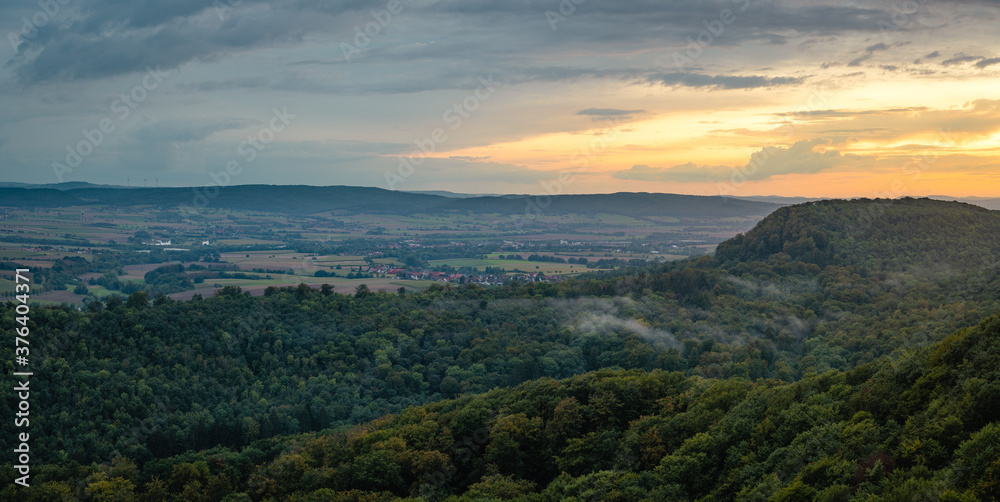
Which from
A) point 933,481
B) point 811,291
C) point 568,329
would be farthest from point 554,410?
point 811,291

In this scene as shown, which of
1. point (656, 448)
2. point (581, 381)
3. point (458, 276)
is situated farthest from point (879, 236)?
point (458, 276)

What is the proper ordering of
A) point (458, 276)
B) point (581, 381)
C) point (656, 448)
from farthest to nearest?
point (458, 276) < point (581, 381) < point (656, 448)

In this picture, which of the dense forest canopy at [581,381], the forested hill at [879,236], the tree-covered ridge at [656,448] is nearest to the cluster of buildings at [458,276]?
the dense forest canopy at [581,381]

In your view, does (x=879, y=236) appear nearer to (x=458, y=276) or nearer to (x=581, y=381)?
(x=581, y=381)

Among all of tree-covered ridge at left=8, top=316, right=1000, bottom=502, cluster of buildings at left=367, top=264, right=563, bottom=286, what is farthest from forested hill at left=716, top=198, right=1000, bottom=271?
tree-covered ridge at left=8, top=316, right=1000, bottom=502

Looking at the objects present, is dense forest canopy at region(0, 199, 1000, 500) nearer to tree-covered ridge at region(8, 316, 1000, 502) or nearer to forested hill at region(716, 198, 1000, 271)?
tree-covered ridge at region(8, 316, 1000, 502)

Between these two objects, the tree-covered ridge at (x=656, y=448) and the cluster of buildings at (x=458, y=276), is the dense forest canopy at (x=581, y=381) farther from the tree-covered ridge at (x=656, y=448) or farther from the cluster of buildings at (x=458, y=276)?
the cluster of buildings at (x=458, y=276)

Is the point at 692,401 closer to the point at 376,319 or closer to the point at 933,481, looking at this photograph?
the point at 933,481

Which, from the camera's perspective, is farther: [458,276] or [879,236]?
[458,276]
